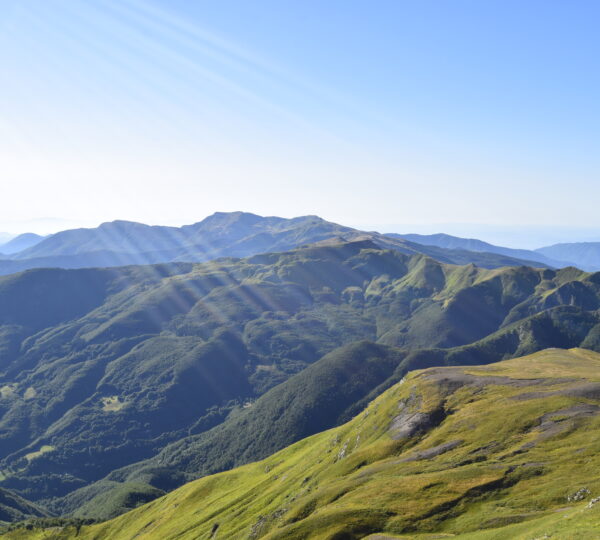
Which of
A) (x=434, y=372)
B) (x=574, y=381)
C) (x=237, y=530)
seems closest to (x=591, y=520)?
(x=574, y=381)

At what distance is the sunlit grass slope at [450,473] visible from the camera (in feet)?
271

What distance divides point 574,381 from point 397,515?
298ft

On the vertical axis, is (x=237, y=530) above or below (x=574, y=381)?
below

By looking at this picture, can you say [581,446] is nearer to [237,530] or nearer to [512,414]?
[512,414]

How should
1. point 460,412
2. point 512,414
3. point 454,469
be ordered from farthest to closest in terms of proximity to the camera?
point 460,412 → point 512,414 → point 454,469

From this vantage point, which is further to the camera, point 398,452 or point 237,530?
point 237,530

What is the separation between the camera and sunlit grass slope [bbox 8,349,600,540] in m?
82.8

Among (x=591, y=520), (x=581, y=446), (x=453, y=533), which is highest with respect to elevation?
(x=591, y=520)

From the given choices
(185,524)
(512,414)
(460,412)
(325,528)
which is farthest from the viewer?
(185,524)

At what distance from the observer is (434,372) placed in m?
191

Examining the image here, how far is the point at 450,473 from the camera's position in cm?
10119

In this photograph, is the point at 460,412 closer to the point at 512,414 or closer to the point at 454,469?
the point at 512,414

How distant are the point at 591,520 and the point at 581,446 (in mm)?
43522

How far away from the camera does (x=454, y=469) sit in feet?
341
